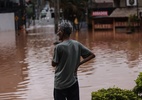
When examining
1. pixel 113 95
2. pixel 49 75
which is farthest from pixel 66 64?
pixel 49 75

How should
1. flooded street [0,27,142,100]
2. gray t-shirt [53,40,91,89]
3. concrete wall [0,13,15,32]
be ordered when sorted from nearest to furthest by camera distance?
gray t-shirt [53,40,91,89] < flooded street [0,27,142,100] < concrete wall [0,13,15,32]

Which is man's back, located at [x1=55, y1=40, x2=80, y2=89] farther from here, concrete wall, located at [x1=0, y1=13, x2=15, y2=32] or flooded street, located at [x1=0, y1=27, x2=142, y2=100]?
concrete wall, located at [x1=0, y1=13, x2=15, y2=32]

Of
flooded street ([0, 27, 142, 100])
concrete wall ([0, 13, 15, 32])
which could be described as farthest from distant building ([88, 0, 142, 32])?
flooded street ([0, 27, 142, 100])

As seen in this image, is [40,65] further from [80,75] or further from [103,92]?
[103,92]

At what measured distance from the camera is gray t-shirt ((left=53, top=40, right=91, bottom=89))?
564 cm

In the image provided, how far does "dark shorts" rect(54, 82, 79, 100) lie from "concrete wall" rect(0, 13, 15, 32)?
164 ft

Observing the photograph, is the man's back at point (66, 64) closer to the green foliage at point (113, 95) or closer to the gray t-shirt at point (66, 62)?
the gray t-shirt at point (66, 62)

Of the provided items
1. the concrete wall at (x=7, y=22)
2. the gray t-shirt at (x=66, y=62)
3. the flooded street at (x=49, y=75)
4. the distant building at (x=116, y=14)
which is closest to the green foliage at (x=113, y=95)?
the gray t-shirt at (x=66, y=62)

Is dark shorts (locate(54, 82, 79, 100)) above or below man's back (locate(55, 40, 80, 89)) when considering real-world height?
below

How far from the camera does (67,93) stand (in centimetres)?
577

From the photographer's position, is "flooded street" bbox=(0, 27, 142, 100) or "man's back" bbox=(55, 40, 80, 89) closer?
"man's back" bbox=(55, 40, 80, 89)

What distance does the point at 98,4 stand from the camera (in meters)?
56.4

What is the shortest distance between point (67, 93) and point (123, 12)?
42149 millimetres

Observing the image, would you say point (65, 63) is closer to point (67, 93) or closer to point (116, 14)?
point (67, 93)
